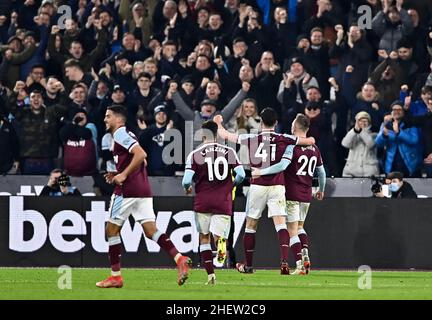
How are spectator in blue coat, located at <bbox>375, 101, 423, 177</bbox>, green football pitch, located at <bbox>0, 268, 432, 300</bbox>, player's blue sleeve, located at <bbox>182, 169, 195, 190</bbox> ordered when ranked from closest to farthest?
green football pitch, located at <bbox>0, 268, 432, 300</bbox> < player's blue sleeve, located at <bbox>182, 169, 195, 190</bbox> < spectator in blue coat, located at <bbox>375, 101, 423, 177</bbox>

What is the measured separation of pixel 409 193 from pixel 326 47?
3.27 meters

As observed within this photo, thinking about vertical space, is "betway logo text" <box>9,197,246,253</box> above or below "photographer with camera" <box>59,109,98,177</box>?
below

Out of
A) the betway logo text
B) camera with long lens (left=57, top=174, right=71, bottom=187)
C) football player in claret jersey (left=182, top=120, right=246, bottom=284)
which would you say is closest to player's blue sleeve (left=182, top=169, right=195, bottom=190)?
football player in claret jersey (left=182, top=120, right=246, bottom=284)

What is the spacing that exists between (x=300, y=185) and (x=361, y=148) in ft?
10.4

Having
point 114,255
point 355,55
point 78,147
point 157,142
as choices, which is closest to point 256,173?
point 114,255

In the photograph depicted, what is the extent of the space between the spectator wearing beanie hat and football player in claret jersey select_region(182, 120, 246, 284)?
542 cm

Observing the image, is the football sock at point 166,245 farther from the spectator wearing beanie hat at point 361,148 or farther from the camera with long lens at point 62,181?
the spectator wearing beanie hat at point 361,148

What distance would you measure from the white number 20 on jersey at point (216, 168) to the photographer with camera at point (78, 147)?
578 centimetres

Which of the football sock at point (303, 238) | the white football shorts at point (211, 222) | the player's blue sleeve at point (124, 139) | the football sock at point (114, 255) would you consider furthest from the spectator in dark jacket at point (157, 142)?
the player's blue sleeve at point (124, 139)

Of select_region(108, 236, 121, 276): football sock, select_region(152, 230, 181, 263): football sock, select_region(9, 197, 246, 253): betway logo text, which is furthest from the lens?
select_region(9, 197, 246, 253): betway logo text

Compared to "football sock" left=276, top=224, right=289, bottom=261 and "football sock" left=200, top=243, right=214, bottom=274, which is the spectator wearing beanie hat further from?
"football sock" left=200, top=243, right=214, bottom=274

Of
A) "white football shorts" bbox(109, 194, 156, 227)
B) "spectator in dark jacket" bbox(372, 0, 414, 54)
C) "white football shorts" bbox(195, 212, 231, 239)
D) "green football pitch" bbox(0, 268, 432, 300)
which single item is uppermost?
"spectator in dark jacket" bbox(372, 0, 414, 54)

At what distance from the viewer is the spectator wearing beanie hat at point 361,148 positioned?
78.7 feet

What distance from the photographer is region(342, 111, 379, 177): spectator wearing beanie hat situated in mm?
24000
